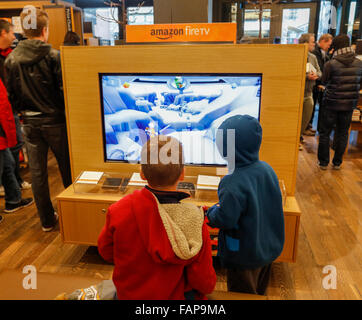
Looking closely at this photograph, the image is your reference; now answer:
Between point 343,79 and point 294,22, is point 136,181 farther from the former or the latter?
point 294,22

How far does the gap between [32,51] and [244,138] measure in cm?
177

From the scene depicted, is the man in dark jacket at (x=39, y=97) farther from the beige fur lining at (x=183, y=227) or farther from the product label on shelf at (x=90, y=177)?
the beige fur lining at (x=183, y=227)

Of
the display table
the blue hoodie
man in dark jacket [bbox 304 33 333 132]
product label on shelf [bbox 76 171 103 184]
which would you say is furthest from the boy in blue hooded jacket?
man in dark jacket [bbox 304 33 333 132]

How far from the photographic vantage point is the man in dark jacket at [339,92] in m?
3.88

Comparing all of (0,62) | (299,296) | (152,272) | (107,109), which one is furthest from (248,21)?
(152,272)

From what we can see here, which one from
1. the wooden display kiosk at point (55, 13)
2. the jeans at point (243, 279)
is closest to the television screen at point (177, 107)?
the jeans at point (243, 279)

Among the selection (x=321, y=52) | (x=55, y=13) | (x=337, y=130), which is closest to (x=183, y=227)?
(x=337, y=130)

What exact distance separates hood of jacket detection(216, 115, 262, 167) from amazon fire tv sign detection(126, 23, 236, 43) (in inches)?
38.4

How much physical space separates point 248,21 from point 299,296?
698cm

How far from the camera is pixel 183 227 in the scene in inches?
46.7

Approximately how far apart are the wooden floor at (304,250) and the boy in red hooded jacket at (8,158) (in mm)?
108

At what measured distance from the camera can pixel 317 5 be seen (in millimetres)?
7566

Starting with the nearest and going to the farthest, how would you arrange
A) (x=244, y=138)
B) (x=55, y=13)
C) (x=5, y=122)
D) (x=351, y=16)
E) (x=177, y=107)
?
(x=244, y=138)
(x=177, y=107)
(x=5, y=122)
(x=55, y=13)
(x=351, y=16)
